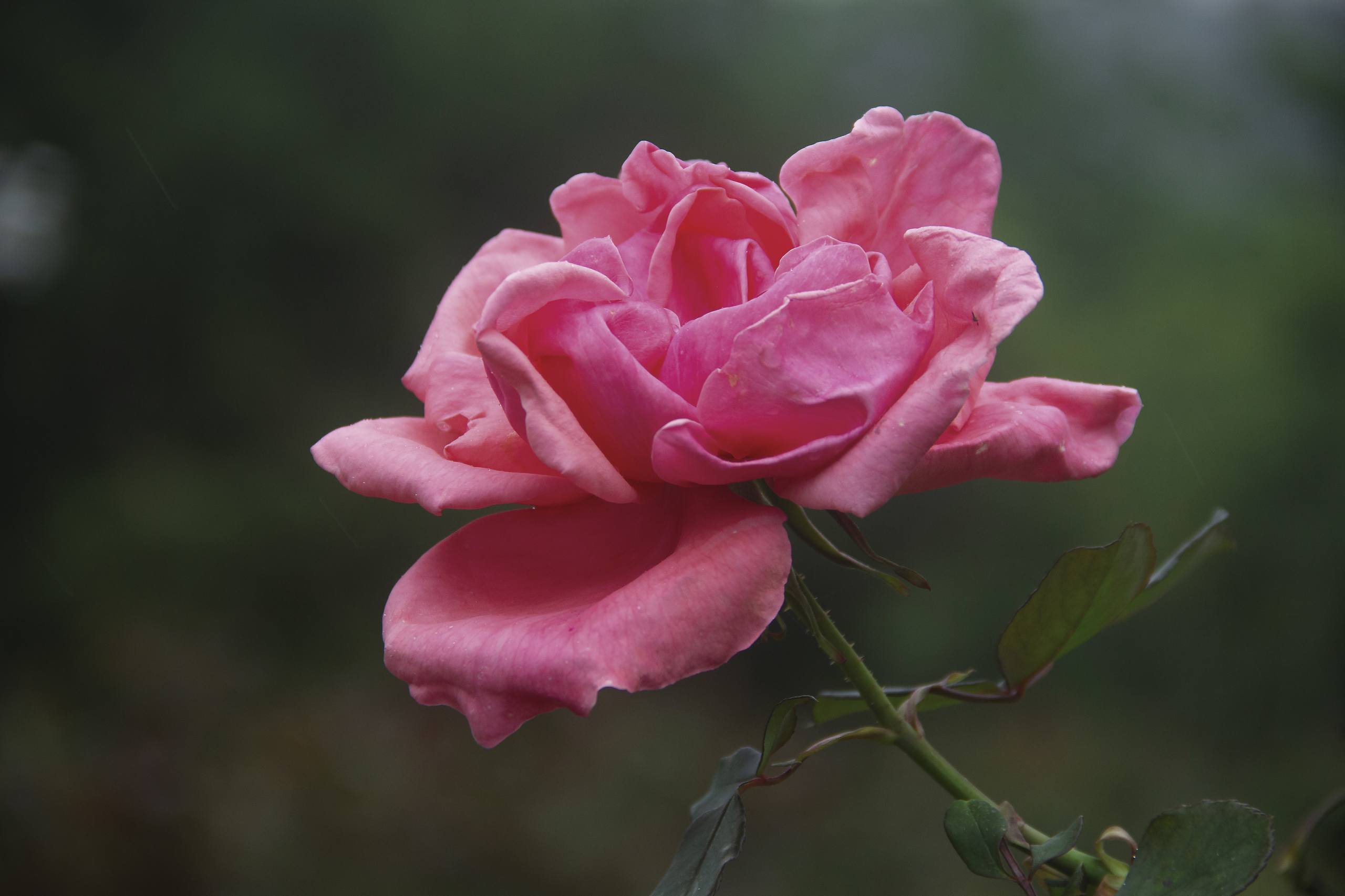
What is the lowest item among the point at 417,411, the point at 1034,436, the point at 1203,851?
the point at 417,411

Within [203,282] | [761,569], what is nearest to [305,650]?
[203,282]

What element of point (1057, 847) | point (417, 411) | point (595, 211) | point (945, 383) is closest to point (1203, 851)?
point (1057, 847)

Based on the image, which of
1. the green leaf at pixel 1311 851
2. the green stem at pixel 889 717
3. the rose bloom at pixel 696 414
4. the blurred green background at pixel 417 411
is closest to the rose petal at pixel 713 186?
the rose bloom at pixel 696 414

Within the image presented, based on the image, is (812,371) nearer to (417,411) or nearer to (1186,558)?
(1186,558)

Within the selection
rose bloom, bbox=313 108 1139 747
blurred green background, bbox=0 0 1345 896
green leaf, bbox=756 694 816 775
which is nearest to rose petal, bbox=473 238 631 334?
rose bloom, bbox=313 108 1139 747

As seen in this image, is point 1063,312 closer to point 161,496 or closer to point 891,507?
point 891,507

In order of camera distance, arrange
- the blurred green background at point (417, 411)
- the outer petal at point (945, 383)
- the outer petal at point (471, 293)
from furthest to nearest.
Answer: the blurred green background at point (417, 411) < the outer petal at point (471, 293) < the outer petal at point (945, 383)

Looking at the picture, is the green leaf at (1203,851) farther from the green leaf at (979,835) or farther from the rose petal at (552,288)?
the rose petal at (552,288)
